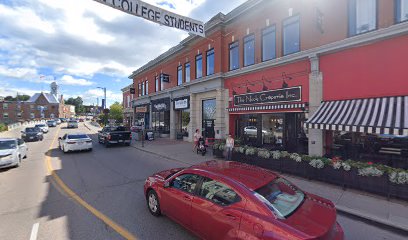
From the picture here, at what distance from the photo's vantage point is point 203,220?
12.2 feet

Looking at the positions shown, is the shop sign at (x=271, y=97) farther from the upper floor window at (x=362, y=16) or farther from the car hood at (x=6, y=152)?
the car hood at (x=6, y=152)

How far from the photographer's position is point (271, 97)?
12.6 metres

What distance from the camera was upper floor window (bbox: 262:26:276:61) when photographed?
41.9ft

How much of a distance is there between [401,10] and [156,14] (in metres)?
9.54

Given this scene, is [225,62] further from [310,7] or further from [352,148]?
[352,148]

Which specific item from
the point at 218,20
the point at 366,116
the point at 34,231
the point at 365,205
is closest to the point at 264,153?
the point at 366,116

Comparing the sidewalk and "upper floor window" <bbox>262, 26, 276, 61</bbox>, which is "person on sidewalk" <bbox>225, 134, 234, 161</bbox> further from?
"upper floor window" <bbox>262, 26, 276, 61</bbox>

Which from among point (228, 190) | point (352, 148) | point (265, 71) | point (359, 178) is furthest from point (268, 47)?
point (228, 190)

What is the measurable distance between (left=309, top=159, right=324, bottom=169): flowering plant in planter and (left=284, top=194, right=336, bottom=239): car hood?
438cm

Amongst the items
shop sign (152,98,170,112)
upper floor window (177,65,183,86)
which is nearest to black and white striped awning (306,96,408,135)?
upper floor window (177,65,183,86)

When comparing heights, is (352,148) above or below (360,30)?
below

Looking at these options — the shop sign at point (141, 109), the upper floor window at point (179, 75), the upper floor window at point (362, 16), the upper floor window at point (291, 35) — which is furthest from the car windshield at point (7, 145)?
the shop sign at point (141, 109)

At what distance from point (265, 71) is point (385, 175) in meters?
8.57

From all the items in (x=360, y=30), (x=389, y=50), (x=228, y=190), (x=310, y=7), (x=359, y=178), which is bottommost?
(x=359, y=178)
